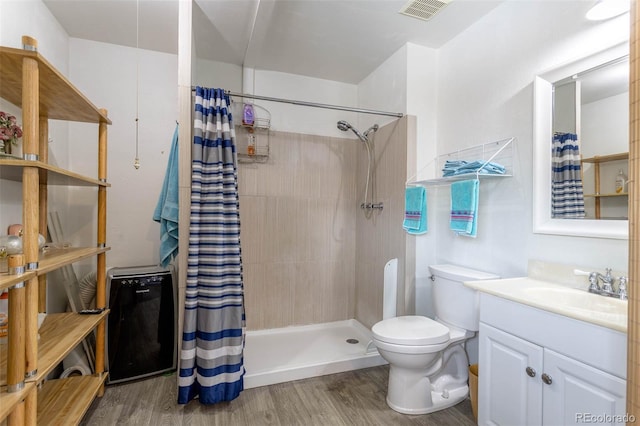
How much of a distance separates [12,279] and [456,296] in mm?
2159

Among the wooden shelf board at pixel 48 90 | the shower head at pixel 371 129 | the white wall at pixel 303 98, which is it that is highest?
the white wall at pixel 303 98

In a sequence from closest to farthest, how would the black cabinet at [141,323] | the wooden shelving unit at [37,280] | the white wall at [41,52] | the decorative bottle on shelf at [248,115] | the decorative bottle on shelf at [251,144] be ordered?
the wooden shelving unit at [37,280]
the white wall at [41,52]
the black cabinet at [141,323]
the decorative bottle on shelf at [248,115]
the decorative bottle on shelf at [251,144]

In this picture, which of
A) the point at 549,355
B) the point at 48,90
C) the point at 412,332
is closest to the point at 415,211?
the point at 412,332

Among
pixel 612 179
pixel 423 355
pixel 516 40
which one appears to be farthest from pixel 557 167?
pixel 423 355

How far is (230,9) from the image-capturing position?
2094 millimetres

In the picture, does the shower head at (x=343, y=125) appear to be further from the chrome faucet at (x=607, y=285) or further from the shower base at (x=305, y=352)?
the chrome faucet at (x=607, y=285)

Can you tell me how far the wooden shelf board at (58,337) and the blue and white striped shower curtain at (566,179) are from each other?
2518 millimetres

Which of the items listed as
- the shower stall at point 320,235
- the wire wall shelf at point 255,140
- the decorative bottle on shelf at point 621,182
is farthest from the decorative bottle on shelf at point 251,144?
the decorative bottle on shelf at point 621,182

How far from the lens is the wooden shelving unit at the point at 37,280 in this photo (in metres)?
1.13

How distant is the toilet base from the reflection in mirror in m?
1.24

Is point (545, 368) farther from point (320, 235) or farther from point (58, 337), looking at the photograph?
point (58, 337)

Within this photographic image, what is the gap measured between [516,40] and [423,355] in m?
1.98

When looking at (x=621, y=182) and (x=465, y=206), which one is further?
(x=465, y=206)

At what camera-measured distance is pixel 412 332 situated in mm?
1872
